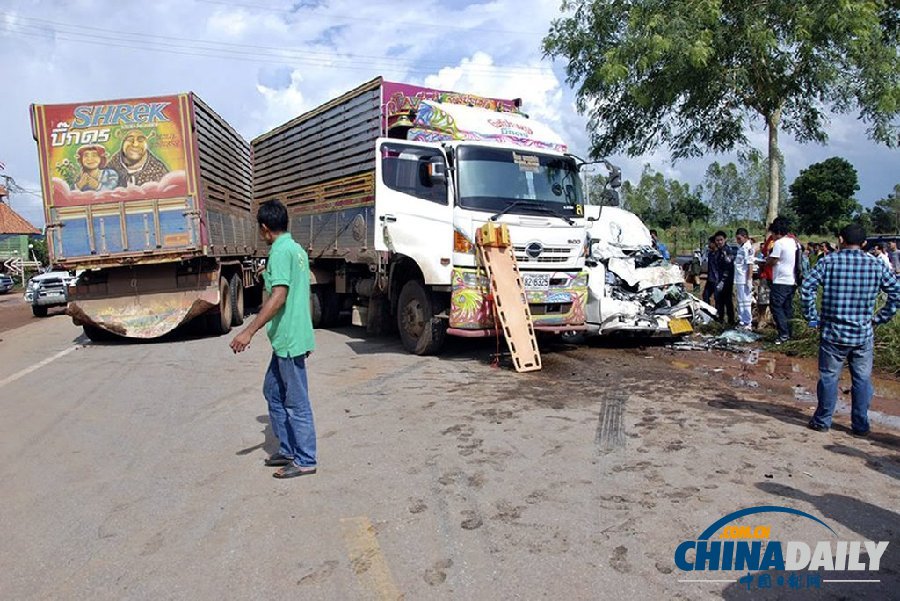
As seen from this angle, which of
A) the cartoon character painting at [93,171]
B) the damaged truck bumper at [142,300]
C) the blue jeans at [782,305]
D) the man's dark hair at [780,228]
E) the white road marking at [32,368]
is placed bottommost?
the white road marking at [32,368]

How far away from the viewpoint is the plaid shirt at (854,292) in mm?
5180

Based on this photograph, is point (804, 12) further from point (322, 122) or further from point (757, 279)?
point (322, 122)

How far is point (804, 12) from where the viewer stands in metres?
9.21

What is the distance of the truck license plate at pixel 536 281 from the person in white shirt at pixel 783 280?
11.7ft

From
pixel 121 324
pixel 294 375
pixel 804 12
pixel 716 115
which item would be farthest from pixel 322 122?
pixel 294 375

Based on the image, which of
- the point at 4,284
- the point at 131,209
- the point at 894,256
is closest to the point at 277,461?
the point at 131,209

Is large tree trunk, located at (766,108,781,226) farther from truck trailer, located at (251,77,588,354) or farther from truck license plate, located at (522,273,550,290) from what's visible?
truck license plate, located at (522,273,550,290)

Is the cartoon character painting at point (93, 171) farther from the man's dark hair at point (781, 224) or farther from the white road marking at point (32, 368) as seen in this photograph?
the man's dark hair at point (781, 224)

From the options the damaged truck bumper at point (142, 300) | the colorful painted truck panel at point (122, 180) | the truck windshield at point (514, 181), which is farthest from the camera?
the damaged truck bumper at point (142, 300)

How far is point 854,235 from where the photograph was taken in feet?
17.4

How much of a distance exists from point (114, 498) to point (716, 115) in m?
10.9

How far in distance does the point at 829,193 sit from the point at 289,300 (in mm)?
45622

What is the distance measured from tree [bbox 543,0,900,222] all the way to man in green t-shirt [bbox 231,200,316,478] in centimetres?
727

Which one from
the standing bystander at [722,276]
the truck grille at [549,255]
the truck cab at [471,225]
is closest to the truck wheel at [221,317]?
the truck cab at [471,225]
